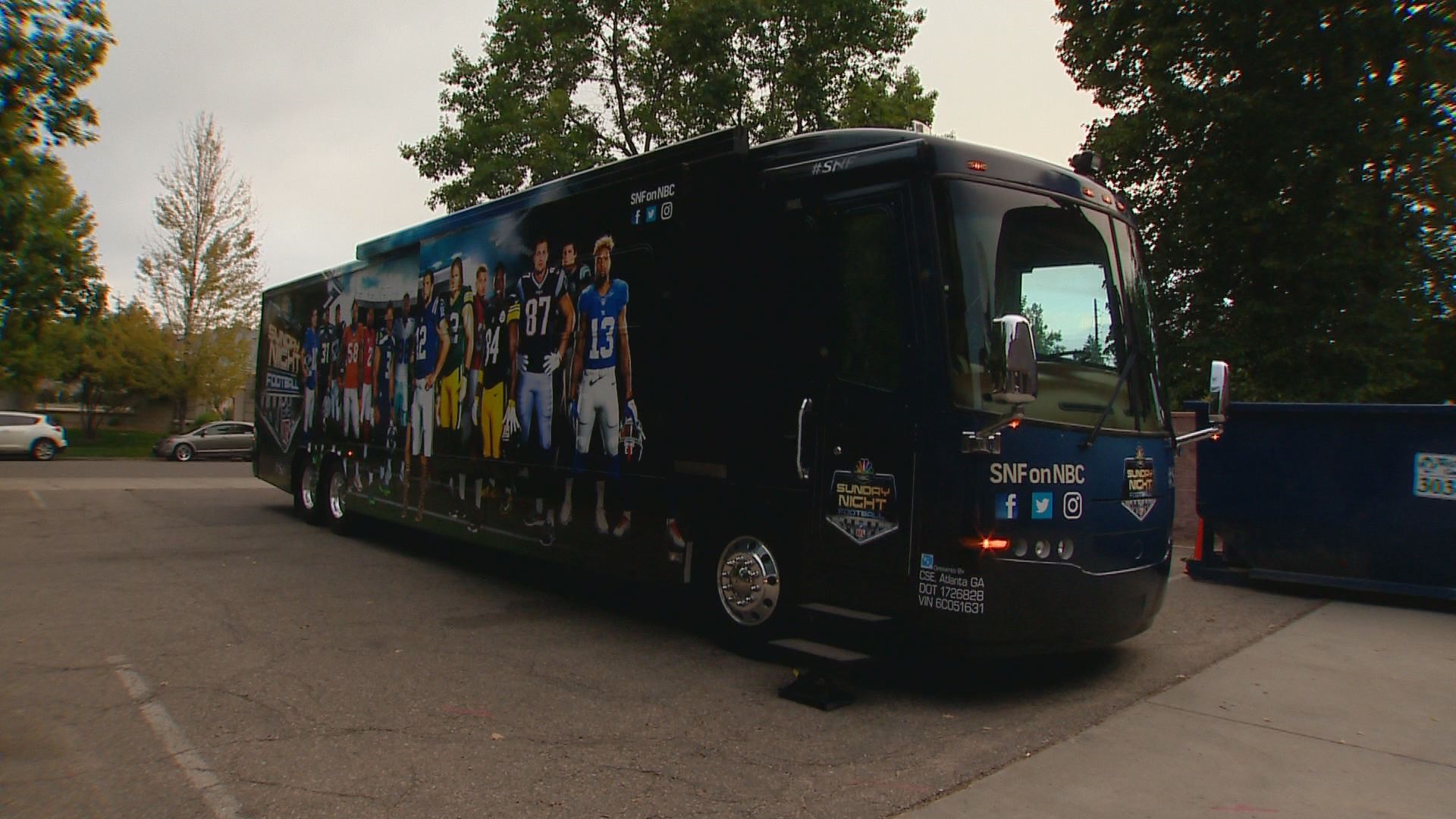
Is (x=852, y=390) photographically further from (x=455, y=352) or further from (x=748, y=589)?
(x=455, y=352)

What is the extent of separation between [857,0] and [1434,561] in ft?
73.5

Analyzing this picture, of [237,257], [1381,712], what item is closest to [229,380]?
[237,257]

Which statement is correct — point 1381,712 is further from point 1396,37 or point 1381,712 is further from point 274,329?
point 1396,37

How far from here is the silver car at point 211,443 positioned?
110 feet

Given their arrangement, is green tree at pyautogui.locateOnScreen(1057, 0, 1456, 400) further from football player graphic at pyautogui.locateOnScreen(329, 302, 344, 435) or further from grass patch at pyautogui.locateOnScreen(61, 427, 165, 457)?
grass patch at pyautogui.locateOnScreen(61, 427, 165, 457)

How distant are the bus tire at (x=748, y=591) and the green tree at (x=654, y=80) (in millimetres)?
21471

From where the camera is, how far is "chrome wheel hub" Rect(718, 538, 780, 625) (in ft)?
20.5

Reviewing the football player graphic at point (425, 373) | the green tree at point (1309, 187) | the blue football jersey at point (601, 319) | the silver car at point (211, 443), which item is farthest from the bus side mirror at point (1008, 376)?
the silver car at point (211, 443)

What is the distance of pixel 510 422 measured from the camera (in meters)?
8.72

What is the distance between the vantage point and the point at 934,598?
5363 millimetres

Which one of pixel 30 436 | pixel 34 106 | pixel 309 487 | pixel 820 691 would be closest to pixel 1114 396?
pixel 820 691

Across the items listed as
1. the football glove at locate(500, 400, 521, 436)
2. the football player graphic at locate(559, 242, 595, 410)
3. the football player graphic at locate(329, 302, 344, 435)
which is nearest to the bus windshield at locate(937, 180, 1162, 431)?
the football player graphic at locate(559, 242, 595, 410)

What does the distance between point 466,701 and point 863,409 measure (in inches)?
108

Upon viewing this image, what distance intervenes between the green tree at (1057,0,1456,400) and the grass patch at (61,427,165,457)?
34204 millimetres
